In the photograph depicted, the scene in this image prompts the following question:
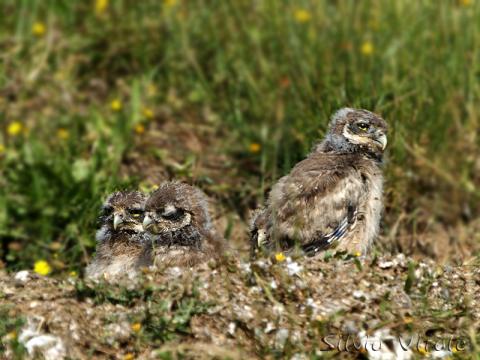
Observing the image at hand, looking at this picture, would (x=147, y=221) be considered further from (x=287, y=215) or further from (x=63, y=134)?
(x=63, y=134)

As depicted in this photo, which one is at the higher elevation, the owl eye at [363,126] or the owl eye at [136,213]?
Answer: the owl eye at [363,126]

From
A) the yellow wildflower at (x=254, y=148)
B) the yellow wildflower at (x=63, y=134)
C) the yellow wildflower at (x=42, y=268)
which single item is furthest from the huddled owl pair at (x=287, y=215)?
the yellow wildflower at (x=63, y=134)

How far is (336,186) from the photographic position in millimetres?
6750

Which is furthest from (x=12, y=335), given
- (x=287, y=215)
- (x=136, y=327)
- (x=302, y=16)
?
(x=302, y=16)

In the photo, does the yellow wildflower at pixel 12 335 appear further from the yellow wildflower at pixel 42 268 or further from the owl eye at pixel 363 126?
the owl eye at pixel 363 126

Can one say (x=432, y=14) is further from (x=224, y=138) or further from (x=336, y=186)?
(x=336, y=186)

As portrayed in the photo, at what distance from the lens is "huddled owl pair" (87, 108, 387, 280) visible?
6.58 metres

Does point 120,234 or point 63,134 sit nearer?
point 120,234

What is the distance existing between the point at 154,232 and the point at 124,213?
341mm

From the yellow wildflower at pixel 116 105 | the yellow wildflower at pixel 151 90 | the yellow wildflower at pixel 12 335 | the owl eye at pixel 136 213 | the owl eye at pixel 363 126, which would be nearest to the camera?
the yellow wildflower at pixel 12 335

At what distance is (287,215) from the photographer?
6676 mm

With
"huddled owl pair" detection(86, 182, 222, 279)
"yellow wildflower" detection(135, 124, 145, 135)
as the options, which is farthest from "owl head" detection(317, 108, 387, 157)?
"yellow wildflower" detection(135, 124, 145, 135)

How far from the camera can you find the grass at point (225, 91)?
320 inches

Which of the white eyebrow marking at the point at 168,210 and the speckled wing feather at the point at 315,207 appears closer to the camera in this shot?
the white eyebrow marking at the point at 168,210
